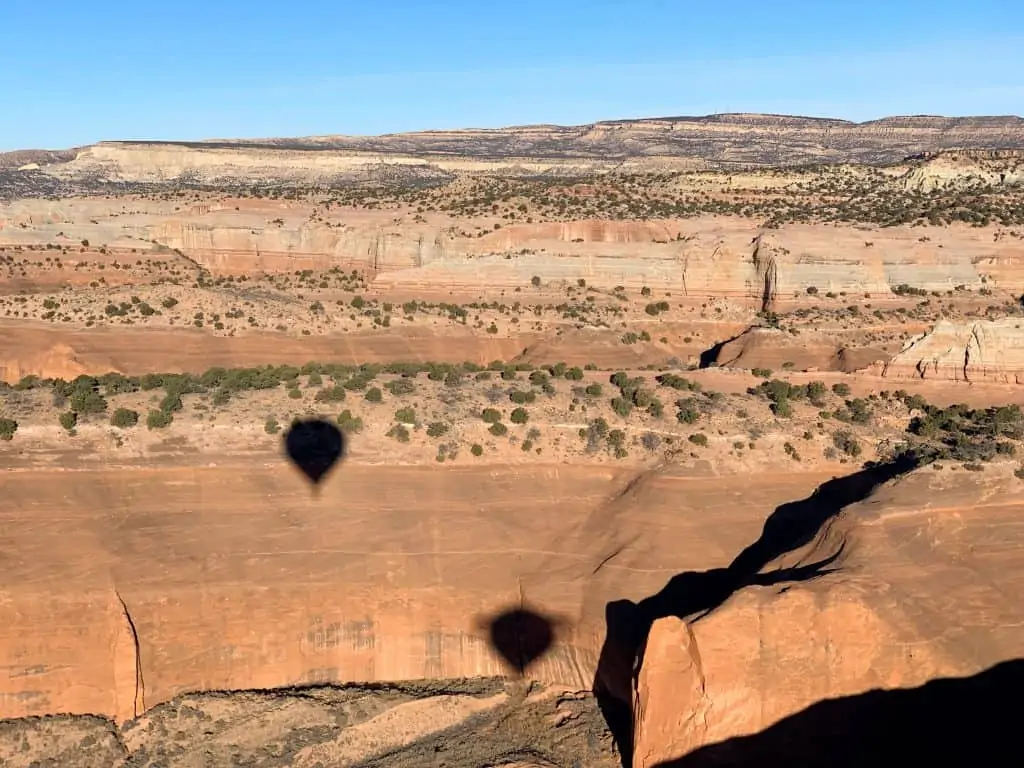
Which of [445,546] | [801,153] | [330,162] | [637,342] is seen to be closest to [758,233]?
[637,342]

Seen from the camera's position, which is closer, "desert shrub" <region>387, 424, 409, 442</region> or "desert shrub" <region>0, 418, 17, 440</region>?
"desert shrub" <region>0, 418, 17, 440</region>

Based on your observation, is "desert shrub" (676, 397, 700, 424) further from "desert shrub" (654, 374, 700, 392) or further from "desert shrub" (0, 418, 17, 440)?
"desert shrub" (0, 418, 17, 440)

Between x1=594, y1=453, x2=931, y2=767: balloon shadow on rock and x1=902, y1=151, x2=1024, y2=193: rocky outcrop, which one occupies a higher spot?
x1=902, y1=151, x2=1024, y2=193: rocky outcrop

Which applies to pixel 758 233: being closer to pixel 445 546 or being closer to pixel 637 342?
pixel 637 342

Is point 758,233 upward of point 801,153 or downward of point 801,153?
downward

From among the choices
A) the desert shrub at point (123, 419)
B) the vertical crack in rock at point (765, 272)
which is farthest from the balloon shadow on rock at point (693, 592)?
the vertical crack in rock at point (765, 272)

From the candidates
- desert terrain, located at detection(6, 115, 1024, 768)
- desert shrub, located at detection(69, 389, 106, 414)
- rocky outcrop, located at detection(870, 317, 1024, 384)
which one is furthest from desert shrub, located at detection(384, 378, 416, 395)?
rocky outcrop, located at detection(870, 317, 1024, 384)
